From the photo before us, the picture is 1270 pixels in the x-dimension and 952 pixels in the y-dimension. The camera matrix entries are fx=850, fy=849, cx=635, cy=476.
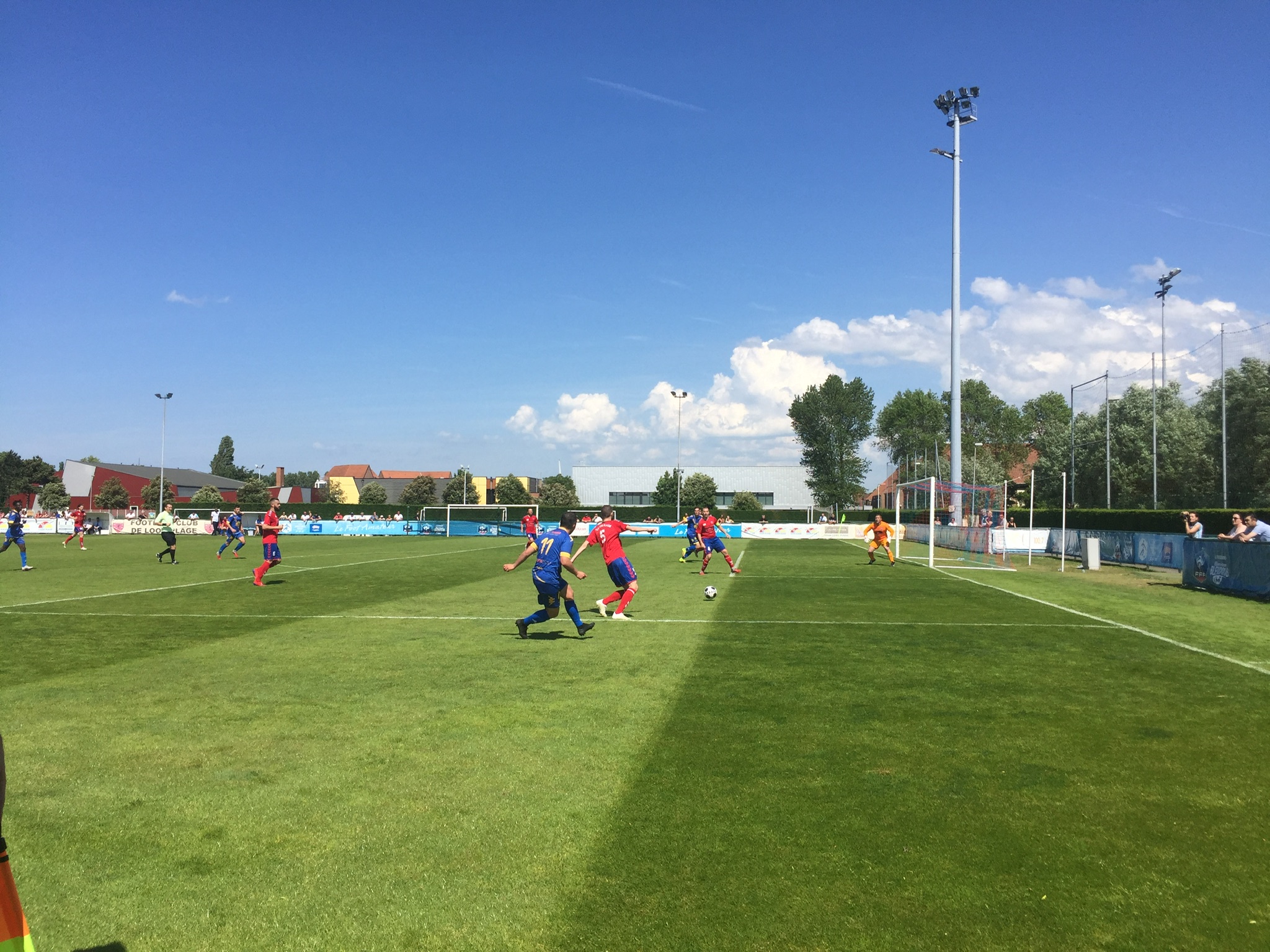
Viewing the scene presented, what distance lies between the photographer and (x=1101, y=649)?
1200 cm

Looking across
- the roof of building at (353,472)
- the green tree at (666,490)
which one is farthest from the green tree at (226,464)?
the green tree at (666,490)

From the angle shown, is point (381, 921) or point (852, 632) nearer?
point (381, 921)

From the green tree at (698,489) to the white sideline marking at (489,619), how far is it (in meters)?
82.6

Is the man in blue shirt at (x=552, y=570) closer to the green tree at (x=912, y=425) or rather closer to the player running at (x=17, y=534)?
the player running at (x=17, y=534)

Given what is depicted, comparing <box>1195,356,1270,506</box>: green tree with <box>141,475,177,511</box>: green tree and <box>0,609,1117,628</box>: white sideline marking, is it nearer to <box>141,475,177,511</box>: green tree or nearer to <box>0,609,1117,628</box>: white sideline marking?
<box>0,609,1117,628</box>: white sideline marking

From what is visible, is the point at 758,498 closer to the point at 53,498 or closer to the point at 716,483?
the point at 716,483

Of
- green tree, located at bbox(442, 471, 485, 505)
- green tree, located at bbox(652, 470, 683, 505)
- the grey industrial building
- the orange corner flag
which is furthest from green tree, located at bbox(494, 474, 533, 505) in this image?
the orange corner flag

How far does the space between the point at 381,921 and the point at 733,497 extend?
333 feet

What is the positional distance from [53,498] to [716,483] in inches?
3001

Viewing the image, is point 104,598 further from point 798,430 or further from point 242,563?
point 798,430

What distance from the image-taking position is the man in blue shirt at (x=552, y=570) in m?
12.4

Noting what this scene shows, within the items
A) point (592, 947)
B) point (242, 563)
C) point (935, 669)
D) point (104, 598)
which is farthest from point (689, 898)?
point (242, 563)

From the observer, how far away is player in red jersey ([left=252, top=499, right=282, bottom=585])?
21000 millimetres

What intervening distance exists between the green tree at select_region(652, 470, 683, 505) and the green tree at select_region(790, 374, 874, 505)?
16.8 meters
